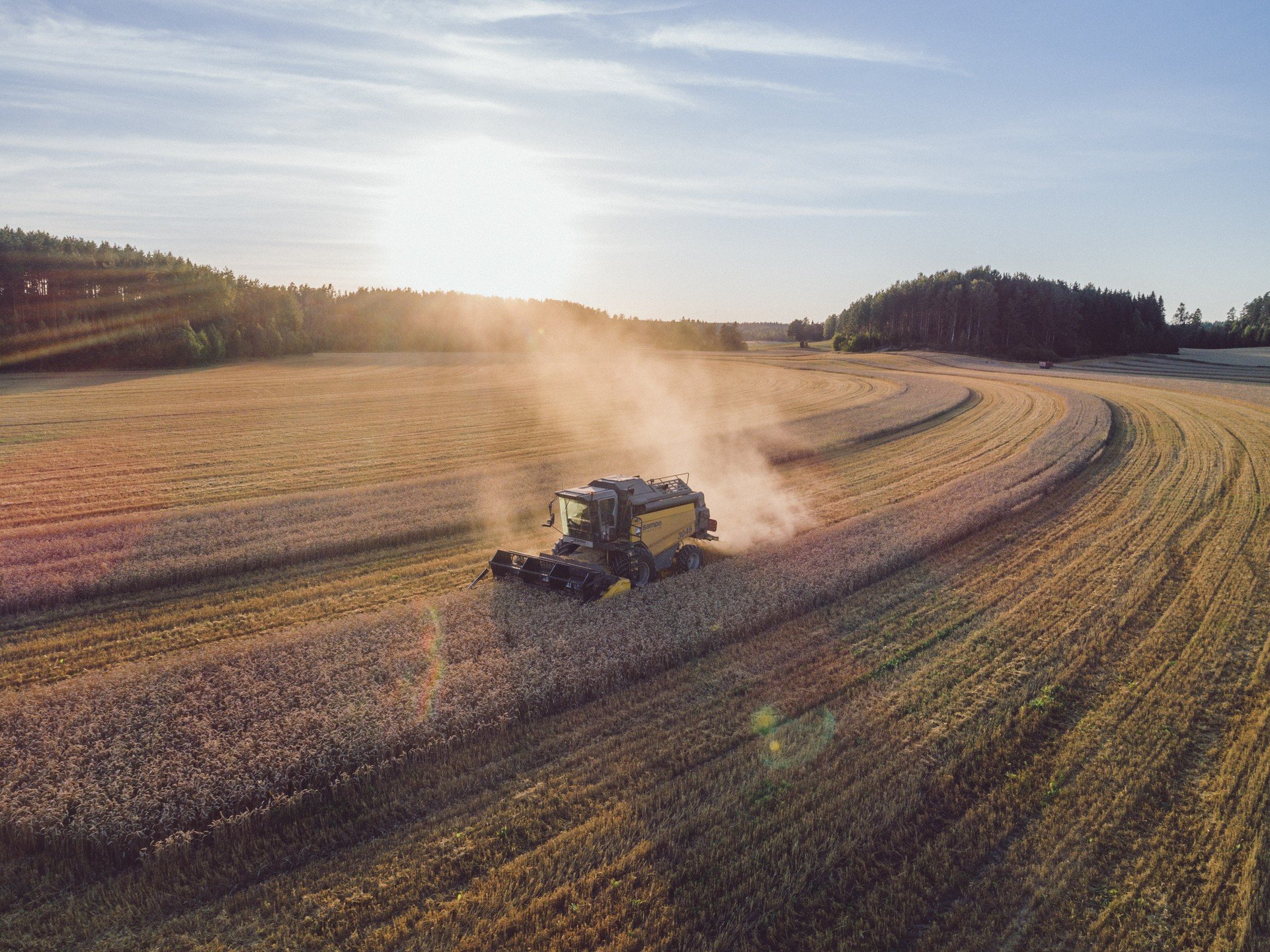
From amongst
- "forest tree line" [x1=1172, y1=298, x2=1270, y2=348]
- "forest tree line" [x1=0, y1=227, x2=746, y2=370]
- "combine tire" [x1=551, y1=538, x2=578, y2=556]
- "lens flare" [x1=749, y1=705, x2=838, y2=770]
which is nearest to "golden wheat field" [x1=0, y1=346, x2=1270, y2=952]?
"lens flare" [x1=749, y1=705, x2=838, y2=770]

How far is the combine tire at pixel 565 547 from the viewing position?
14852 millimetres

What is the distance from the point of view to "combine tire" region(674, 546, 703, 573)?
50.7 ft

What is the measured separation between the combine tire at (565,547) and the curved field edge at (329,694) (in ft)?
4.92

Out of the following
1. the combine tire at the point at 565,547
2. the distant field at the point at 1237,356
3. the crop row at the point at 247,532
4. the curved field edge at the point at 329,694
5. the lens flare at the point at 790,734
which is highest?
the distant field at the point at 1237,356

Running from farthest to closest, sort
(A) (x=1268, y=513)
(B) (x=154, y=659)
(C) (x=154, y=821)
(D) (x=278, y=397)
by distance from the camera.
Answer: (D) (x=278, y=397), (A) (x=1268, y=513), (B) (x=154, y=659), (C) (x=154, y=821)

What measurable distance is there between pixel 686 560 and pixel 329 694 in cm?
805

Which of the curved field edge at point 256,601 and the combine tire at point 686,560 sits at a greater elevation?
the combine tire at point 686,560

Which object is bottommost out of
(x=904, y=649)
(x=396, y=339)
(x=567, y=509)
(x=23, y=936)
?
(x=23, y=936)

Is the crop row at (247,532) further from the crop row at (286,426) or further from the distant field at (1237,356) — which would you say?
the distant field at (1237,356)

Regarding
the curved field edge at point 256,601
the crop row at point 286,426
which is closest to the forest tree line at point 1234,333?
the crop row at point 286,426

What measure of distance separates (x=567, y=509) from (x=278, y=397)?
39479 mm

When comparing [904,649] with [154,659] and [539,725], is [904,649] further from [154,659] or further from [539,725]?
[154,659]

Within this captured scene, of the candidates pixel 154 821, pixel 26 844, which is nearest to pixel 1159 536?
pixel 154 821

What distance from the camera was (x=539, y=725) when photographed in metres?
9.56
